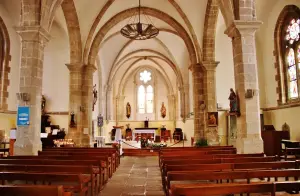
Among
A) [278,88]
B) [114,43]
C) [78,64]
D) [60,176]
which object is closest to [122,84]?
[114,43]

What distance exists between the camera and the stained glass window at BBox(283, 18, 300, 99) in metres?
11.1

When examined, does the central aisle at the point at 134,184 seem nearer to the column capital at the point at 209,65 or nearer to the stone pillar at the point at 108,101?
the column capital at the point at 209,65

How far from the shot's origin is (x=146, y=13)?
14328 mm

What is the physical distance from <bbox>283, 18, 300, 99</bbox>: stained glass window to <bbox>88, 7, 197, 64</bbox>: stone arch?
4363 mm

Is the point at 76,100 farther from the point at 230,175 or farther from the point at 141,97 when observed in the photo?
the point at 141,97

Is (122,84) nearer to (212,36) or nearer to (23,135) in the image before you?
(212,36)

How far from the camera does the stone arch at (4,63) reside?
479 inches

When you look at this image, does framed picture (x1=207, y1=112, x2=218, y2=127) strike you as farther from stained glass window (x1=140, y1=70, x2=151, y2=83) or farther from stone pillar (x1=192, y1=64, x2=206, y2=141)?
stained glass window (x1=140, y1=70, x2=151, y2=83)

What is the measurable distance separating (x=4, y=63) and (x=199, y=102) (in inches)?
394

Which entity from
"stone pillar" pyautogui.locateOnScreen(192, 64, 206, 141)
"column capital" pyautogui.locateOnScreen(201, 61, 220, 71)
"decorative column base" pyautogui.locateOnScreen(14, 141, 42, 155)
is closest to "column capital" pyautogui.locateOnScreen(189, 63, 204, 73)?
"stone pillar" pyautogui.locateOnScreen(192, 64, 206, 141)

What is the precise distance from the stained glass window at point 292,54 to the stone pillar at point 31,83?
34.3ft

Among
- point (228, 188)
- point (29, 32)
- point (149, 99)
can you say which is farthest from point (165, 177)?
point (149, 99)

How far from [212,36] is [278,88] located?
415 centimetres

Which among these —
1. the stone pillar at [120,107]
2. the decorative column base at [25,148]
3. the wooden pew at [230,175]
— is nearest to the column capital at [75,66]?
the decorative column base at [25,148]
